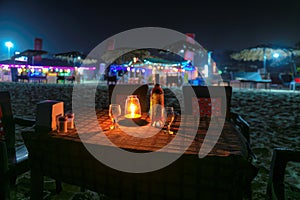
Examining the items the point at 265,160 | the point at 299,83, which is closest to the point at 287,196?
the point at 265,160

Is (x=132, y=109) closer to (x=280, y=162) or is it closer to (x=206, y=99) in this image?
(x=280, y=162)

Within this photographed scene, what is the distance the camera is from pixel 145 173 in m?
1.26

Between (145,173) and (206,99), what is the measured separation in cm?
205

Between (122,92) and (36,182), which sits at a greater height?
(122,92)

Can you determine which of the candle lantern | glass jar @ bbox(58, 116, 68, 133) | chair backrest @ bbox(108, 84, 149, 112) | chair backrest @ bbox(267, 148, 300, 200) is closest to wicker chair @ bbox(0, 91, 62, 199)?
glass jar @ bbox(58, 116, 68, 133)

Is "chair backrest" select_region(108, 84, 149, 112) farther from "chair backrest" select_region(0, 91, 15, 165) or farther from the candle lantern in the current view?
"chair backrest" select_region(0, 91, 15, 165)

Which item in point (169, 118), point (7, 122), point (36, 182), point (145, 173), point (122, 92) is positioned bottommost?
point (36, 182)

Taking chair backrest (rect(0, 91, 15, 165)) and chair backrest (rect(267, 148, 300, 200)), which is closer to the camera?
chair backrest (rect(267, 148, 300, 200))

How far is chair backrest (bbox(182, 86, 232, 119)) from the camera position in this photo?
300 cm

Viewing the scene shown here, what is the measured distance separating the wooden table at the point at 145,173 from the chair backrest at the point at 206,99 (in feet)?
4.80

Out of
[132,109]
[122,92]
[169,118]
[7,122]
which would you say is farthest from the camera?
[122,92]

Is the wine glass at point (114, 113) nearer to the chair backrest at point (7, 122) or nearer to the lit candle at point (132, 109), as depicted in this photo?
the lit candle at point (132, 109)

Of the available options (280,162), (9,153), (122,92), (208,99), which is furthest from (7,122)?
(208,99)

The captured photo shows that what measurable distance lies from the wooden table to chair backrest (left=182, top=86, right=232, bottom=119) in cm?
146
